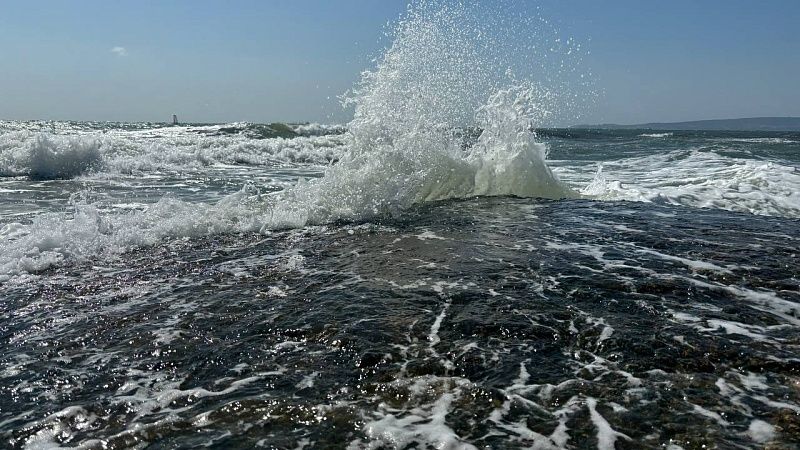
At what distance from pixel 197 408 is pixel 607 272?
3.80 meters

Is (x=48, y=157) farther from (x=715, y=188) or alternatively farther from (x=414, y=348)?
(x=715, y=188)

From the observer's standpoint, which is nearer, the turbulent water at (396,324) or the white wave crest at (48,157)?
the turbulent water at (396,324)

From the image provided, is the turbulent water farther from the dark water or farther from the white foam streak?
the white foam streak

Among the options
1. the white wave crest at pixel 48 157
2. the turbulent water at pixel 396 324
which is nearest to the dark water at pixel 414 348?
the turbulent water at pixel 396 324

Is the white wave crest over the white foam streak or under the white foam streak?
over

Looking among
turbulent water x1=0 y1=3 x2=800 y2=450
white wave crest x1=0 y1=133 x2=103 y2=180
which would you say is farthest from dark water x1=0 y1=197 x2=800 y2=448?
white wave crest x1=0 y1=133 x2=103 y2=180

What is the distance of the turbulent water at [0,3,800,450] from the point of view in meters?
2.63

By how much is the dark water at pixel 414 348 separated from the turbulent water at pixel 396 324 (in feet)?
0.06

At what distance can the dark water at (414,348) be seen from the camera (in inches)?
102

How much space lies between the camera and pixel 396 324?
12.7 feet

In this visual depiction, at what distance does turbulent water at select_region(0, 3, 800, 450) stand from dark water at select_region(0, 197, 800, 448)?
17 mm

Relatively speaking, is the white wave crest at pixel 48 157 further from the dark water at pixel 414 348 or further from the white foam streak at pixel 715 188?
the white foam streak at pixel 715 188

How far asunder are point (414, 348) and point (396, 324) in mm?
438

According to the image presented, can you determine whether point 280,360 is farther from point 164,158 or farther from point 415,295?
point 164,158
